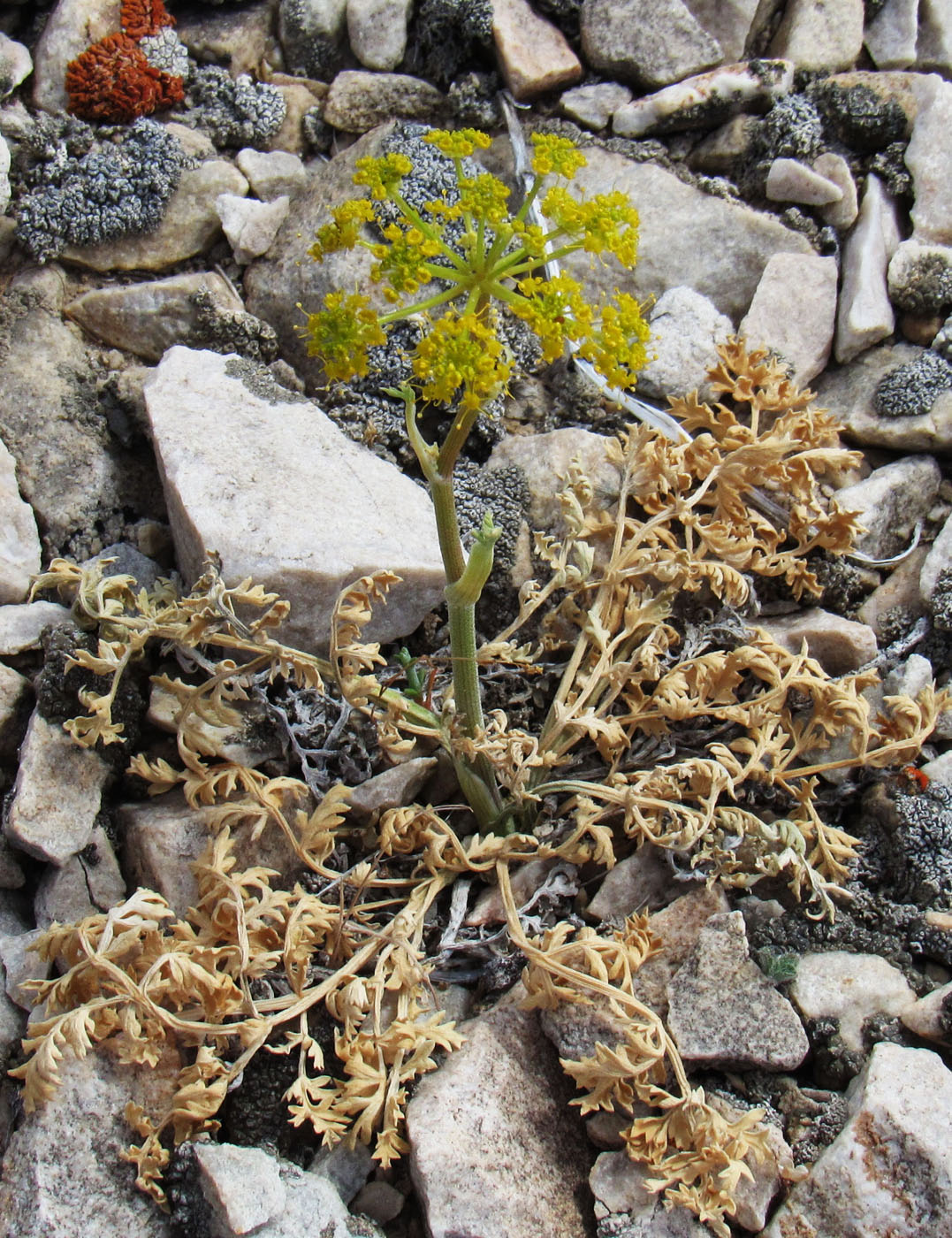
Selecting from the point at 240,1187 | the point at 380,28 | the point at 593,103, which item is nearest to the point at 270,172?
the point at 380,28

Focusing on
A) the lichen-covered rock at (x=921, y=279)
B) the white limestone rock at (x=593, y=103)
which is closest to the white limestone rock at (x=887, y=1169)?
the lichen-covered rock at (x=921, y=279)

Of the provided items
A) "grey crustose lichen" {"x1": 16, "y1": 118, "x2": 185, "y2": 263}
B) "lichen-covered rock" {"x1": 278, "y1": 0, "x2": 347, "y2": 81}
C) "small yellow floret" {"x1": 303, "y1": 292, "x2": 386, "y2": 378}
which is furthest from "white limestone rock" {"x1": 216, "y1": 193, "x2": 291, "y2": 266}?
"small yellow floret" {"x1": 303, "y1": 292, "x2": 386, "y2": 378}

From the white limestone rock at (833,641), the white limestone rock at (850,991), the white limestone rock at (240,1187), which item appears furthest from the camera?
the white limestone rock at (833,641)

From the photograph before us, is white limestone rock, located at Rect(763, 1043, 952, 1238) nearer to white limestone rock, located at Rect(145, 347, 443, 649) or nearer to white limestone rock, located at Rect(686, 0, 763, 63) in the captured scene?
white limestone rock, located at Rect(145, 347, 443, 649)

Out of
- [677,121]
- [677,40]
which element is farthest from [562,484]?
[677,40]

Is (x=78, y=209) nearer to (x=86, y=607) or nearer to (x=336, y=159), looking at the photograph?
(x=336, y=159)

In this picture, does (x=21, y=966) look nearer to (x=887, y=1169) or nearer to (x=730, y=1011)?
(x=730, y=1011)

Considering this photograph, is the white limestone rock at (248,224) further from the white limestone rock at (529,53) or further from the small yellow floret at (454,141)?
the small yellow floret at (454,141)
